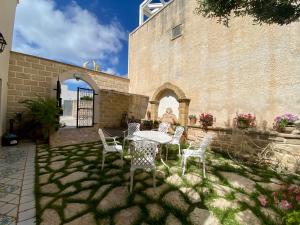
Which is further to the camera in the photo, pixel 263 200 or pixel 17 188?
pixel 17 188

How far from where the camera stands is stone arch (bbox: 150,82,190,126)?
7.61m

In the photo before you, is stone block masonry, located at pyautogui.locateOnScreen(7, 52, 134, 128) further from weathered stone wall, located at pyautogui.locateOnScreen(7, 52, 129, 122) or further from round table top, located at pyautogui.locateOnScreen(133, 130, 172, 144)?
round table top, located at pyautogui.locateOnScreen(133, 130, 172, 144)

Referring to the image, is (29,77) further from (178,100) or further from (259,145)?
(259,145)

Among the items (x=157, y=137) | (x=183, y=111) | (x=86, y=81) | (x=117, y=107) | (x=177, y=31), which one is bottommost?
(x=157, y=137)

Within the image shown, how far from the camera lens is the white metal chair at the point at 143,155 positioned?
10.2ft

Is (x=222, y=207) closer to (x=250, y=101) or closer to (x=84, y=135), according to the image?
(x=250, y=101)

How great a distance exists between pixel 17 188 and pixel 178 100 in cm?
649

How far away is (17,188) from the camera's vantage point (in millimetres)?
3027

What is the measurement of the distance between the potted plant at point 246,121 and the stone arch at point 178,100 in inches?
95.5

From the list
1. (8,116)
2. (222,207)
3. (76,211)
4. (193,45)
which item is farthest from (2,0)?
(222,207)

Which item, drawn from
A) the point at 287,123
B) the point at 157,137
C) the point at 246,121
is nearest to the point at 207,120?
the point at 246,121

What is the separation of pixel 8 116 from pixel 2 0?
4043mm

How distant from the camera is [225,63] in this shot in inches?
256

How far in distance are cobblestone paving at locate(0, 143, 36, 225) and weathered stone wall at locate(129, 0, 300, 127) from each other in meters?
Answer: 6.22
